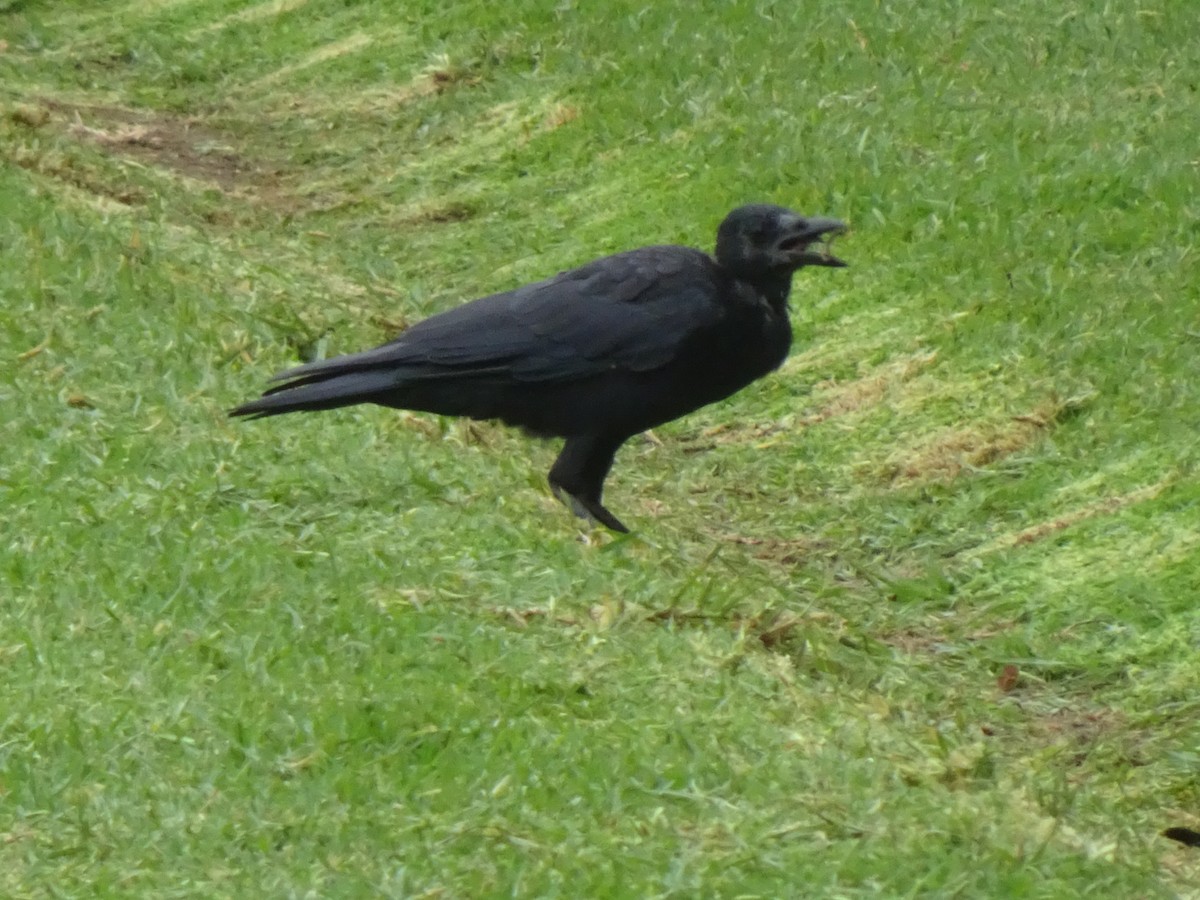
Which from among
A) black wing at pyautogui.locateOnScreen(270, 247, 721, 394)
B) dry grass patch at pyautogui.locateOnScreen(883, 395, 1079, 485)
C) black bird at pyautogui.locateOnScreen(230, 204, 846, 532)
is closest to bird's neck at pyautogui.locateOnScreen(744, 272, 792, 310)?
black bird at pyautogui.locateOnScreen(230, 204, 846, 532)

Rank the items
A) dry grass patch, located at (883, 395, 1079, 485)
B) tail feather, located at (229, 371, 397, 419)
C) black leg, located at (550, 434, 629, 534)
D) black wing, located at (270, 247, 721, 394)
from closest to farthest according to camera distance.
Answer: tail feather, located at (229, 371, 397, 419), black wing, located at (270, 247, 721, 394), black leg, located at (550, 434, 629, 534), dry grass patch, located at (883, 395, 1079, 485)

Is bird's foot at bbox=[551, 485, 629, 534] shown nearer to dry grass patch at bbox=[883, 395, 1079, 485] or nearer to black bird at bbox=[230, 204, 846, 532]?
black bird at bbox=[230, 204, 846, 532]

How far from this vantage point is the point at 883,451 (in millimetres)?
7668

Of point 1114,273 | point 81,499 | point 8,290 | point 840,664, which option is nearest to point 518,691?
point 840,664

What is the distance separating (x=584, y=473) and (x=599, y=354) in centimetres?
37

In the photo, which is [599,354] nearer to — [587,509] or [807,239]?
[587,509]

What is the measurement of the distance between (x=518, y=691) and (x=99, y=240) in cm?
446

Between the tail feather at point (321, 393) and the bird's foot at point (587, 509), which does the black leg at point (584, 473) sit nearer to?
the bird's foot at point (587, 509)

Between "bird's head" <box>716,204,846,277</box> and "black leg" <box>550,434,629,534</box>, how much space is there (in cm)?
67

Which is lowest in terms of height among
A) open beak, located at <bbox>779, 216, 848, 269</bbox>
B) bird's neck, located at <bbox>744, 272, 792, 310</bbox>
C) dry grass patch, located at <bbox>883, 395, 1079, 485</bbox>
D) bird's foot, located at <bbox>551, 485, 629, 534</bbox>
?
dry grass patch, located at <bbox>883, 395, 1079, 485</bbox>

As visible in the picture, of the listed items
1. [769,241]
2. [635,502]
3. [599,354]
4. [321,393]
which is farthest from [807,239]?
[321,393]

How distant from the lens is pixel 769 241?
6.63 m

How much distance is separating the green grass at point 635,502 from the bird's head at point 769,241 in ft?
2.92

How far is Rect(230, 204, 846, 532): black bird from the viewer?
638 centimetres
